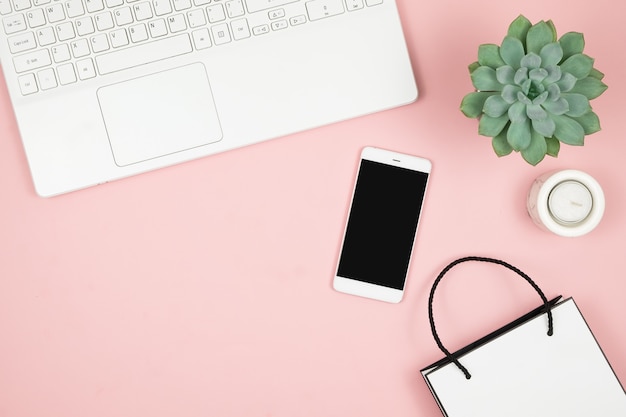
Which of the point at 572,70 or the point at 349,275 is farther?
the point at 349,275

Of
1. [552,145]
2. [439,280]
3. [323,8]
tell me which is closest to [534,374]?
[439,280]

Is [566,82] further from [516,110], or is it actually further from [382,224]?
[382,224]

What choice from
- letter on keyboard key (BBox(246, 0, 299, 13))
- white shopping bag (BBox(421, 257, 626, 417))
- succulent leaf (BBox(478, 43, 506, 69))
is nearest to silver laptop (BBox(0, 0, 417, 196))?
letter on keyboard key (BBox(246, 0, 299, 13))

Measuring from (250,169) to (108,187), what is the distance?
0.17 metres

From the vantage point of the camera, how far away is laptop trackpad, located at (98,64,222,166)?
0.70 metres

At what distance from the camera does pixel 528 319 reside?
0.71m

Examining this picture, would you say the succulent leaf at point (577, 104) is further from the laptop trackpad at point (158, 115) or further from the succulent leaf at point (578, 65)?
the laptop trackpad at point (158, 115)

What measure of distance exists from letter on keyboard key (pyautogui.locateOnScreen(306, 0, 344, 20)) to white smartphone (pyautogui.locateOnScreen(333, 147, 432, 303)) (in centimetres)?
16

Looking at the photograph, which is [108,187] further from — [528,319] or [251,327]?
[528,319]

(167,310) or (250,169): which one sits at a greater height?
(250,169)

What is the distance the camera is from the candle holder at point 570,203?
0.66 metres

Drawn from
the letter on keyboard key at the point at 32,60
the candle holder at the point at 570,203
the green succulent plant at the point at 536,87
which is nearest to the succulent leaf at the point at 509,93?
the green succulent plant at the point at 536,87

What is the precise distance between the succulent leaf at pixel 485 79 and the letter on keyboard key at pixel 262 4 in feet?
0.76

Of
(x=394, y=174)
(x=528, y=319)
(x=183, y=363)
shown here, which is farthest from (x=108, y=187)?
(x=528, y=319)
